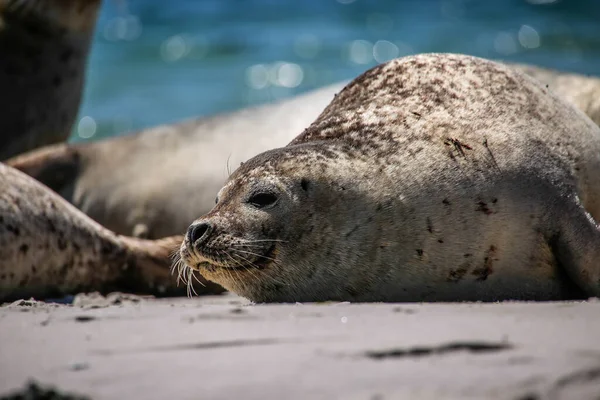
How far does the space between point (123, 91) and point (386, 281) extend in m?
14.3

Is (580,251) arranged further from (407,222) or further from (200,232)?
(200,232)

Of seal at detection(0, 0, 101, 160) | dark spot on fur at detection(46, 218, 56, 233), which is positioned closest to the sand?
dark spot on fur at detection(46, 218, 56, 233)

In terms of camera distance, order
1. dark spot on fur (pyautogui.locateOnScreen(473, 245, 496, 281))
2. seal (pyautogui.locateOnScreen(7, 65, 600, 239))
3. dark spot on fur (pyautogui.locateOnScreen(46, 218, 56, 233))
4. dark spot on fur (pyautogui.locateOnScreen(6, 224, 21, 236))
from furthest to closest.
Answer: seal (pyautogui.locateOnScreen(7, 65, 600, 239))
dark spot on fur (pyautogui.locateOnScreen(46, 218, 56, 233))
dark spot on fur (pyautogui.locateOnScreen(6, 224, 21, 236))
dark spot on fur (pyautogui.locateOnScreen(473, 245, 496, 281))

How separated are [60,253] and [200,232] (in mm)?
1915

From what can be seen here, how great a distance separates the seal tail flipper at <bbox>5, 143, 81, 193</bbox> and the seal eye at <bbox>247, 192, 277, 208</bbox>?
12.3 feet

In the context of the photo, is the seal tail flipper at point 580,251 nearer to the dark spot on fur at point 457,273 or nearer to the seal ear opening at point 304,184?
the dark spot on fur at point 457,273

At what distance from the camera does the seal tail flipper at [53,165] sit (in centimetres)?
729

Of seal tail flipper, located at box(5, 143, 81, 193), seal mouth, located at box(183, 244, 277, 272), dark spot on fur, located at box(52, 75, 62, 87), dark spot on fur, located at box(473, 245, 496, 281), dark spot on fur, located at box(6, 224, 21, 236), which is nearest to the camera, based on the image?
seal mouth, located at box(183, 244, 277, 272)

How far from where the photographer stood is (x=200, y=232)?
3779 mm

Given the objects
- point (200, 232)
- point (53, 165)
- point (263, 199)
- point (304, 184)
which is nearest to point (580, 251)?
point (304, 184)

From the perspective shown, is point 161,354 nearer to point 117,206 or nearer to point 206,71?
point 117,206

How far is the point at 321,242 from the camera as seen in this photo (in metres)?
3.79

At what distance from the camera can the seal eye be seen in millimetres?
3846

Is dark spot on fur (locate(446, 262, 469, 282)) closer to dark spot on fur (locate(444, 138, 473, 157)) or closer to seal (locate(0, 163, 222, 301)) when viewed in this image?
dark spot on fur (locate(444, 138, 473, 157))
